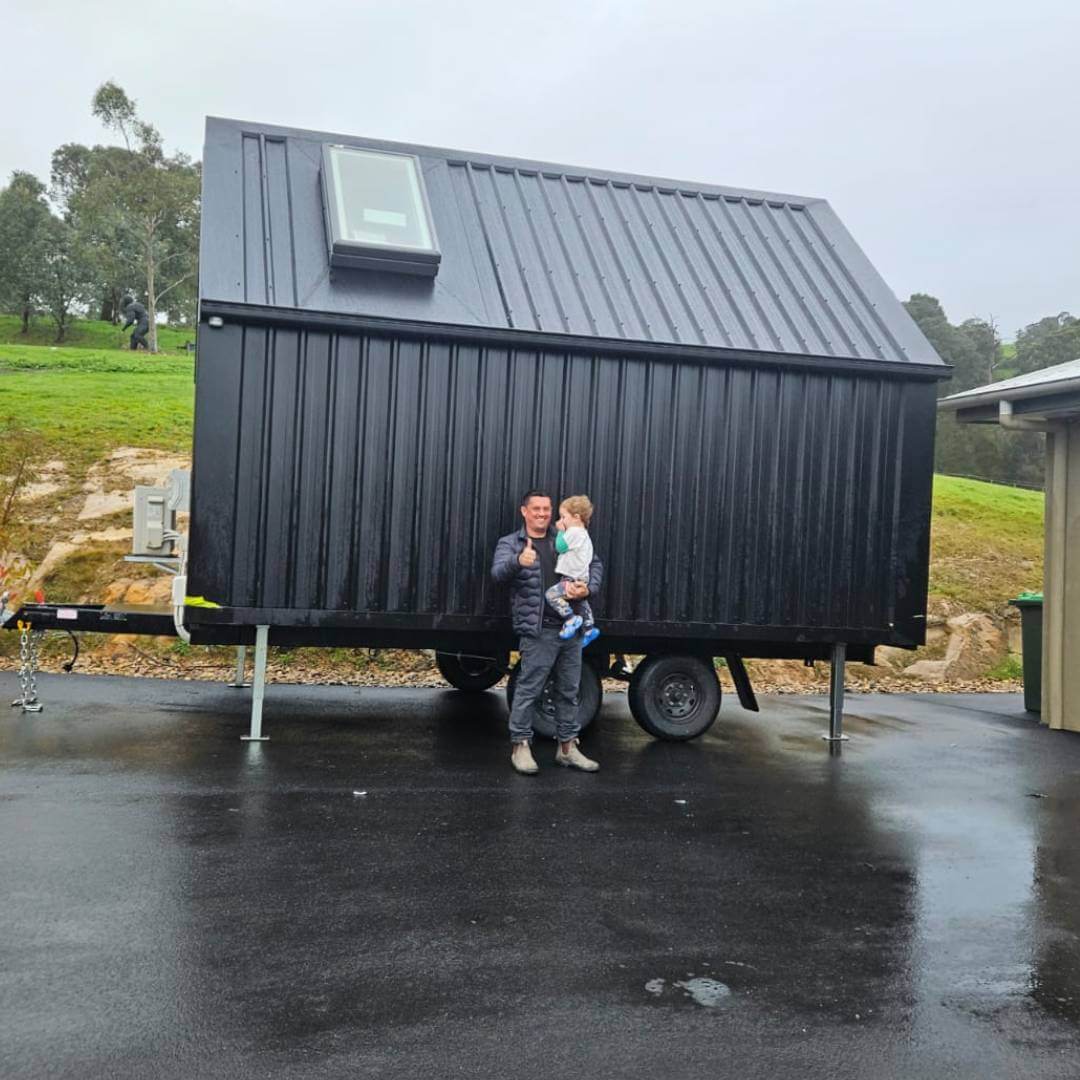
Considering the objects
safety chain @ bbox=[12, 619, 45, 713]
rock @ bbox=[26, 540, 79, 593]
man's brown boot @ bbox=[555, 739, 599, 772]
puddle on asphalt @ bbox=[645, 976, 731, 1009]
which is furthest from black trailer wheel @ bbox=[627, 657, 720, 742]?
rock @ bbox=[26, 540, 79, 593]

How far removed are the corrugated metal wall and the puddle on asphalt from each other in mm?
4079

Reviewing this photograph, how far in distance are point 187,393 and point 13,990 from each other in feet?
58.3

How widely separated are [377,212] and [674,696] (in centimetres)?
437

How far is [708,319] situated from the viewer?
8242 millimetres

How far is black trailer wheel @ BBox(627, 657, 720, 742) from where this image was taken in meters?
8.30

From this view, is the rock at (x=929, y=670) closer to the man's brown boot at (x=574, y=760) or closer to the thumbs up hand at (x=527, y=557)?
the man's brown boot at (x=574, y=760)

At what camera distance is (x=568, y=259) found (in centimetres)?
847

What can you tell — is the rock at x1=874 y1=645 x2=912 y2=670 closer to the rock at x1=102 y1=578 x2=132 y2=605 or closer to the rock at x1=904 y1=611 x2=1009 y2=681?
the rock at x1=904 y1=611 x2=1009 y2=681

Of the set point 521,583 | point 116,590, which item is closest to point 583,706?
point 521,583

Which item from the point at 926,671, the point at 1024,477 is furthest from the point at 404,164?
the point at 1024,477

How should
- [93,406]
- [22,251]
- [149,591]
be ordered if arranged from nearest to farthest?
[149,591]
[93,406]
[22,251]

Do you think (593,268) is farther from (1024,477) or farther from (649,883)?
(1024,477)

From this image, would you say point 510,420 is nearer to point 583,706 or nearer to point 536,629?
point 536,629

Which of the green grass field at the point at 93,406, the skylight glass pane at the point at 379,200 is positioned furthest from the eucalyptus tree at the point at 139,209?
the skylight glass pane at the point at 379,200
